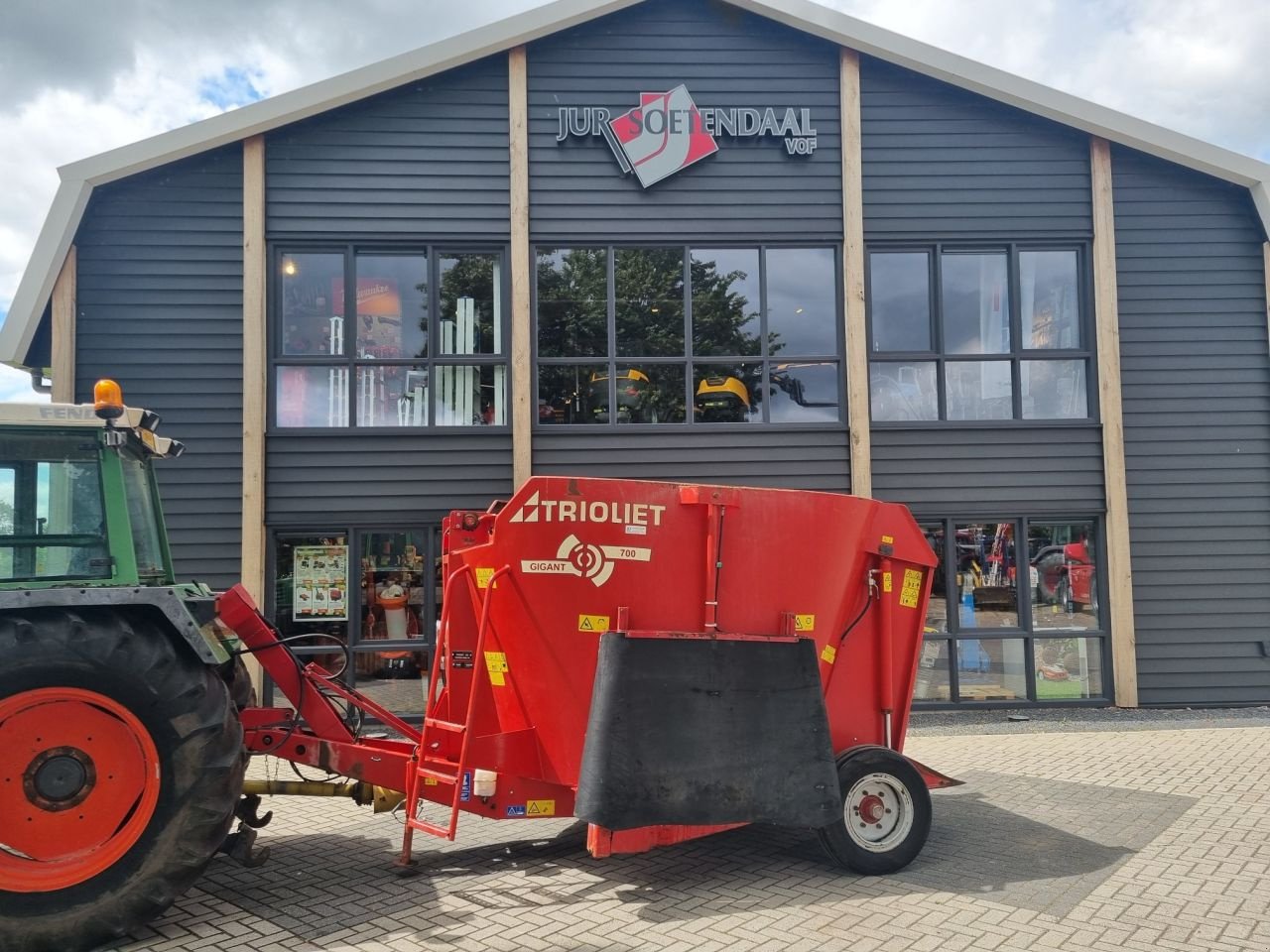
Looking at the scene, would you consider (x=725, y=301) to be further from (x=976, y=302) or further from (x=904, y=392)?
(x=976, y=302)

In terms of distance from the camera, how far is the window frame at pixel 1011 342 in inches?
373

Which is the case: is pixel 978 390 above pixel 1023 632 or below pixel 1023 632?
above

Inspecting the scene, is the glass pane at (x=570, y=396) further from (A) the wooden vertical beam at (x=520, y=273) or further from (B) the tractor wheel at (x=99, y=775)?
(B) the tractor wheel at (x=99, y=775)

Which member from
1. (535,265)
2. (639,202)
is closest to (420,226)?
(535,265)

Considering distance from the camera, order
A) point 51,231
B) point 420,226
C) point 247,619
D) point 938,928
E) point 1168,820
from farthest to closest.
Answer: point 420,226
point 51,231
point 1168,820
point 247,619
point 938,928

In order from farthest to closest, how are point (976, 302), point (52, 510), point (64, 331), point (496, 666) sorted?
point (976, 302), point (64, 331), point (496, 666), point (52, 510)

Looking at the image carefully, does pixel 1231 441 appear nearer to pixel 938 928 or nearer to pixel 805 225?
pixel 805 225

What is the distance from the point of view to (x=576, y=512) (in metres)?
4.64

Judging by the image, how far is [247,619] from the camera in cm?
509

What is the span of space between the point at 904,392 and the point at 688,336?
2.24 meters

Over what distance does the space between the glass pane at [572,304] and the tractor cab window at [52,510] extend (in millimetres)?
5302

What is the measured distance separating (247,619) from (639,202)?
19.6 feet

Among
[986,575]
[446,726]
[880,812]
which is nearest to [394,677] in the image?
[446,726]

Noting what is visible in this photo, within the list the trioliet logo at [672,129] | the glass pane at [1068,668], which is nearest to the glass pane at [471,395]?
the trioliet logo at [672,129]
